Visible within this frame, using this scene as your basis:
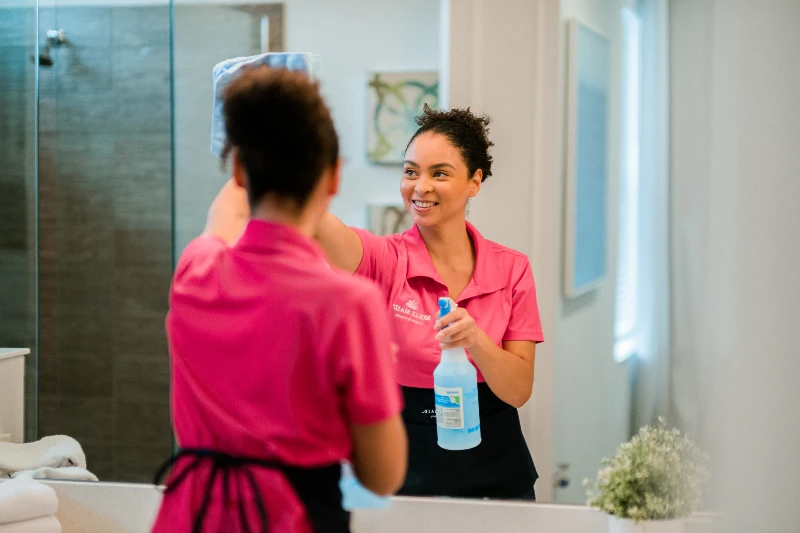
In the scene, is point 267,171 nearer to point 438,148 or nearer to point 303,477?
point 303,477

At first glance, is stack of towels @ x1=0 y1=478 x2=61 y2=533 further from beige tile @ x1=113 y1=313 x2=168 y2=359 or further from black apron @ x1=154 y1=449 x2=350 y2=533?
black apron @ x1=154 y1=449 x2=350 y2=533

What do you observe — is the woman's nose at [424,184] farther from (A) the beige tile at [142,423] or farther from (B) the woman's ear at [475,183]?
(A) the beige tile at [142,423]

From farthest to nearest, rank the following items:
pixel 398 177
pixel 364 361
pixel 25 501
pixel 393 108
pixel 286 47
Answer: pixel 398 177 → pixel 393 108 → pixel 286 47 → pixel 25 501 → pixel 364 361

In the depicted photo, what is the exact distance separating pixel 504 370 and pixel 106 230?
32.3 inches

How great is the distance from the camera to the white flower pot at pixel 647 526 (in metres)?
1.02

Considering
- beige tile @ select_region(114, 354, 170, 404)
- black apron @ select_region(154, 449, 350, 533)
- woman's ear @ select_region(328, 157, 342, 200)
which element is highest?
woman's ear @ select_region(328, 157, 342, 200)

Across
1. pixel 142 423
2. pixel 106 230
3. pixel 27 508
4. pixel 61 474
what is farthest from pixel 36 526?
pixel 106 230

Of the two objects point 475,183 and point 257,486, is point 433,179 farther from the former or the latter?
point 257,486

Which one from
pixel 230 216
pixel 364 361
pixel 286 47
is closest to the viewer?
pixel 364 361

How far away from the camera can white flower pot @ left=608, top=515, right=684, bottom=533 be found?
1016mm

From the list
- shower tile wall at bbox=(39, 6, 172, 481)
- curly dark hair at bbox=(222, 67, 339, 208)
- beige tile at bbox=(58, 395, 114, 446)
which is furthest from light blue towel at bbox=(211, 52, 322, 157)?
beige tile at bbox=(58, 395, 114, 446)

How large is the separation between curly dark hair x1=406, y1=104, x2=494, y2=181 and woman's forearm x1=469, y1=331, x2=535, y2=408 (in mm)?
268

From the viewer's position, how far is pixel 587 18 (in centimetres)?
118

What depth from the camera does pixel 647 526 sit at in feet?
3.38
